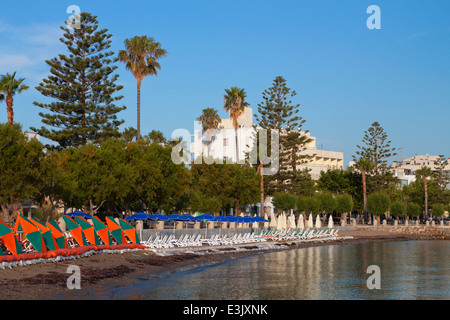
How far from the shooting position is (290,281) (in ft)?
82.6

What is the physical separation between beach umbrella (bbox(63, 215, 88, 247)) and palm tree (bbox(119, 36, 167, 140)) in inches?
945

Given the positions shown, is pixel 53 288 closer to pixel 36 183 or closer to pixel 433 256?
pixel 36 183

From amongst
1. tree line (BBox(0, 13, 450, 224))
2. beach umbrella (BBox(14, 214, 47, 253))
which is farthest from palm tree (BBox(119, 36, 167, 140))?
beach umbrella (BBox(14, 214, 47, 253))

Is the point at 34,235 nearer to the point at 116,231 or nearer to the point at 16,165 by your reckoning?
the point at 116,231

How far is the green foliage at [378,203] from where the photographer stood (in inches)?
3044

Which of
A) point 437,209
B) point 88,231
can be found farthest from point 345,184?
point 88,231

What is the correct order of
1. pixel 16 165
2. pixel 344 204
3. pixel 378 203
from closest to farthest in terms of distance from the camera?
pixel 16 165, pixel 344 204, pixel 378 203

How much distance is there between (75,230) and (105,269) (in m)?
3.74

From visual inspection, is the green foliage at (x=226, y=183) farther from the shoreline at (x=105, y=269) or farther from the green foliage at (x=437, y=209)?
the green foliage at (x=437, y=209)

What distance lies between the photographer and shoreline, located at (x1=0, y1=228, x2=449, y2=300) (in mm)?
18219

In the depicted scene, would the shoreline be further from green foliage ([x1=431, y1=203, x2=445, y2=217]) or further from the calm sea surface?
green foliage ([x1=431, y1=203, x2=445, y2=217])

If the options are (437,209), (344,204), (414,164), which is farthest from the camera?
(414,164)
